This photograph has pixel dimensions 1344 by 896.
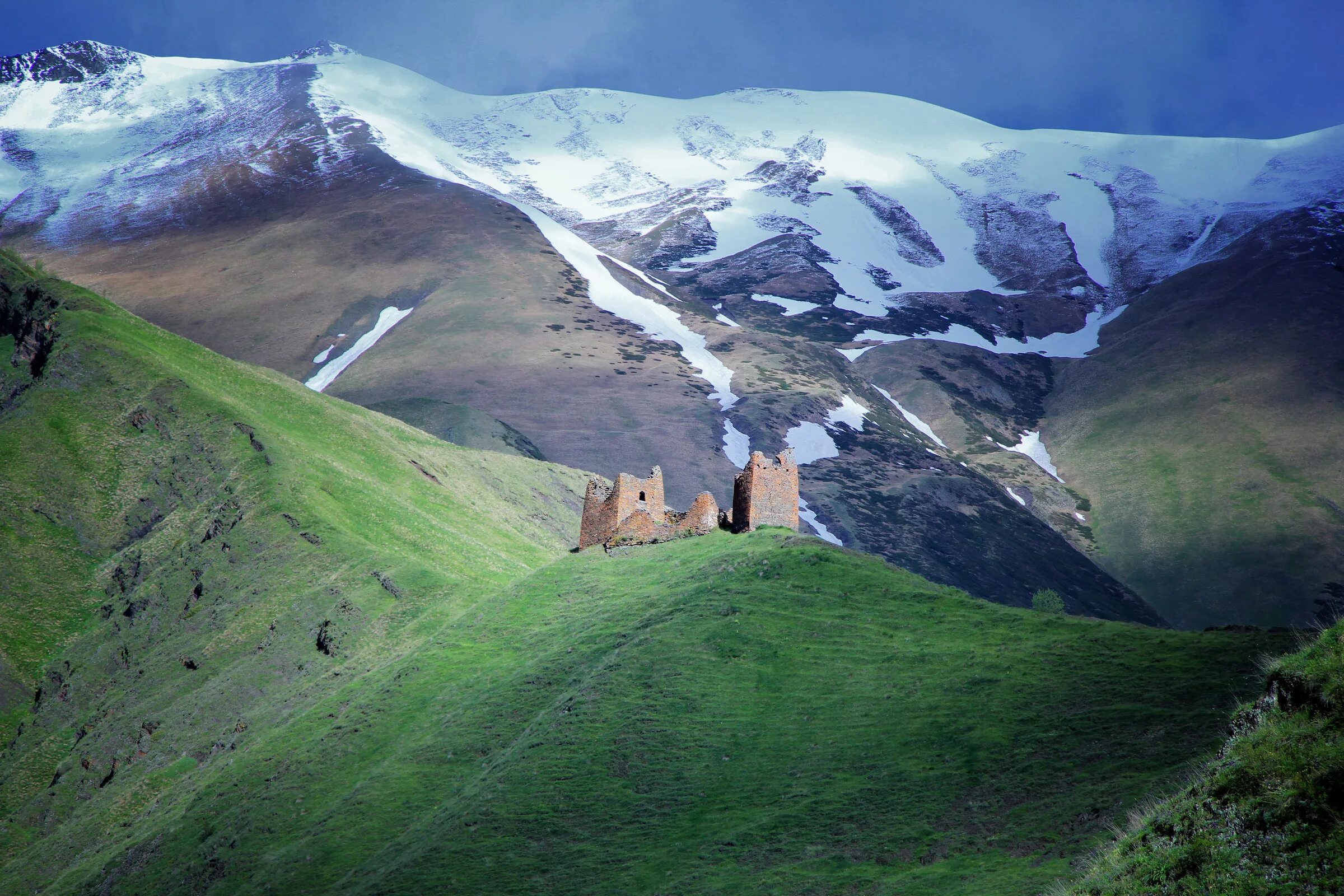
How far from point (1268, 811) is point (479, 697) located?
3755 cm

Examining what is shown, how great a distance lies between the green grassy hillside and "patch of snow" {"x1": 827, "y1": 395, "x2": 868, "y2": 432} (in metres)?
115

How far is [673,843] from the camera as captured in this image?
1329 inches

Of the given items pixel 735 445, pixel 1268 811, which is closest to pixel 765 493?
pixel 1268 811

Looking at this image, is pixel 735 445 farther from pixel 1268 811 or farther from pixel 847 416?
pixel 1268 811

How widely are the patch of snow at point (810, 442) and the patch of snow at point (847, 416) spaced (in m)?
5.90

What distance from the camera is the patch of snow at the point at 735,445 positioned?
547 feet

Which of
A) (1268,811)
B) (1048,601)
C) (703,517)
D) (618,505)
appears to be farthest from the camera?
(1048,601)

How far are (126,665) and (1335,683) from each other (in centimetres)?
6683

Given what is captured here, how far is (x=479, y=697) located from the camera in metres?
47.0

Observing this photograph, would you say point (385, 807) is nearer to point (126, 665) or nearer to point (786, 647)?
point (786, 647)

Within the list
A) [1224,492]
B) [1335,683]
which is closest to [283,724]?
[1335,683]

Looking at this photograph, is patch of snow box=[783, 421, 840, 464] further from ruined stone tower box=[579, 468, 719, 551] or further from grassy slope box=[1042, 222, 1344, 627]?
ruined stone tower box=[579, 468, 719, 551]

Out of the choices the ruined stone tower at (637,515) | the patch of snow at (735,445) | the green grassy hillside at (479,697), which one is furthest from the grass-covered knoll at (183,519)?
the patch of snow at (735,445)

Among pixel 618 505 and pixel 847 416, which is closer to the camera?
pixel 618 505
